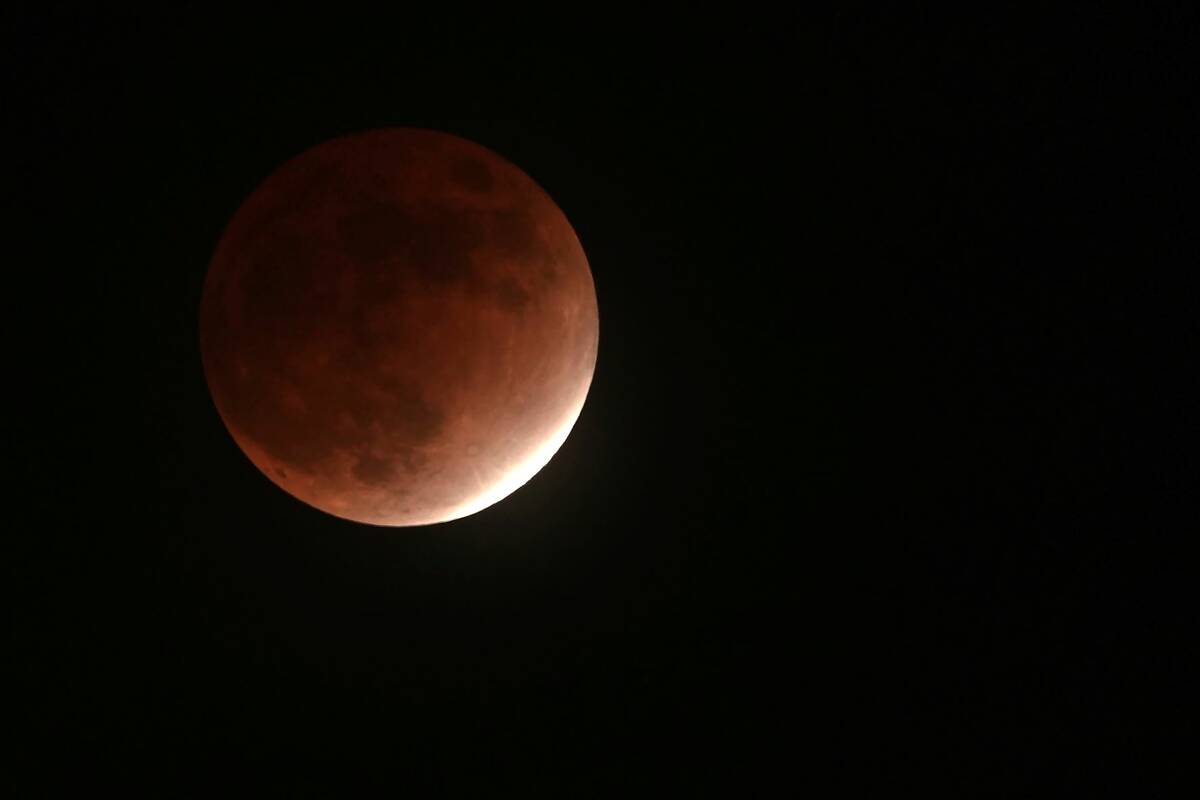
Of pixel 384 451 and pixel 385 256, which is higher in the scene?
pixel 385 256

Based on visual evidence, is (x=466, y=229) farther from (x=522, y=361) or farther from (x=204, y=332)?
(x=204, y=332)

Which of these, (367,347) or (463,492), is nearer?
(367,347)

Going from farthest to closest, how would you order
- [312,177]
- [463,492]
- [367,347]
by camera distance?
[463,492], [312,177], [367,347]

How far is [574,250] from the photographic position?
10.1 feet

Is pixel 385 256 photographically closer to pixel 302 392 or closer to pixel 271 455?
pixel 302 392

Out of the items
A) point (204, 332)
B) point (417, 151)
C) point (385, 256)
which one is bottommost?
point (385, 256)

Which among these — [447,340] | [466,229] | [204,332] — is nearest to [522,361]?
[447,340]

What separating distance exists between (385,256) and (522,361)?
0.58 metres

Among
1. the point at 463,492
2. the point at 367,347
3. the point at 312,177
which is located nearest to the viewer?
the point at 367,347

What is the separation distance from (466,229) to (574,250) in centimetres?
54

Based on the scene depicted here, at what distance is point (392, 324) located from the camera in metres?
2.57

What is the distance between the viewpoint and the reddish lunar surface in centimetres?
259

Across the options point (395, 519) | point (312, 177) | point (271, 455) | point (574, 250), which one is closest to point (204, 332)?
point (271, 455)

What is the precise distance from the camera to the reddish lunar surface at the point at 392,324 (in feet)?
8.48
